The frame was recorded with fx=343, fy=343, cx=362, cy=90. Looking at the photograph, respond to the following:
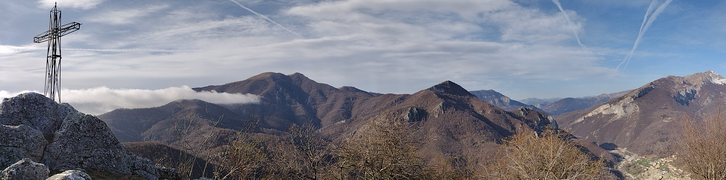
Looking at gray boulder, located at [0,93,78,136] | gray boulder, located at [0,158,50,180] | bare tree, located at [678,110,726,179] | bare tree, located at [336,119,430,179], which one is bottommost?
bare tree, located at [678,110,726,179]

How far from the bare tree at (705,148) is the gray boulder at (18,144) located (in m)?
43.6

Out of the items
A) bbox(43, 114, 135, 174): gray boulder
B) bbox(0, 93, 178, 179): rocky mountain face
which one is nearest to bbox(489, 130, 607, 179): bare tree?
bbox(0, 93, 178, 179): rocky mountain face

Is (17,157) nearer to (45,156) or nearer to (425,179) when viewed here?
(45,156)

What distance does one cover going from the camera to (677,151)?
107ft

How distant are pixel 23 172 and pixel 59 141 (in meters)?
7.61

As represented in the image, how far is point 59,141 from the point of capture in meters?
16.5

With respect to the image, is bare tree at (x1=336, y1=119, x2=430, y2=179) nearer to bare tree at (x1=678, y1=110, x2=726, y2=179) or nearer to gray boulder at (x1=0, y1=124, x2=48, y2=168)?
gray boulder at (x1=0, y1=124, x2=48, y2=168)

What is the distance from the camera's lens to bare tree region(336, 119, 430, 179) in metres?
16.4

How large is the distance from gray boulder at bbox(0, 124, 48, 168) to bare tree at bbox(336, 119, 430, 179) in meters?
13.5

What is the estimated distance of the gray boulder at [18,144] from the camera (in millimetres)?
14148

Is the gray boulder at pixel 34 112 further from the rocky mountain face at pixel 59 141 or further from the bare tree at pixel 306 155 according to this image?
the bare tree at pixel 306 155

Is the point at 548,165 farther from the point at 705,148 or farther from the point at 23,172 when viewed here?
the point at 705,148

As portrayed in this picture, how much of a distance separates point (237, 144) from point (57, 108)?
1019 centimetres

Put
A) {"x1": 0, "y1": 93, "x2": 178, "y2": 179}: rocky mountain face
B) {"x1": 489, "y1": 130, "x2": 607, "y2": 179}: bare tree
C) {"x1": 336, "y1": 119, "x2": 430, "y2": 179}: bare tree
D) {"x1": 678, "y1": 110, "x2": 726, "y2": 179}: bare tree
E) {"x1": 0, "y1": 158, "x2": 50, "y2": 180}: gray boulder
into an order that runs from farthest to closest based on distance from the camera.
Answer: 1. {"x1": 678, "y1": 110, "x2": 726, "y2": 179}: bare tree
2. {"x1": 489, "y1": 130, "x2": 607, "y2": 179}: bare tree
3. {"x1": 336, "y1": 119, "x2": 430, "y2": 179}: bare tree
4. {"x1": 0, "y1": 93, "x2": 178, "y2": 179}: rocky mountain face
5. {"x1": 0, "y1": 158, "x2": 50, "y2": 180}: gray boulder
